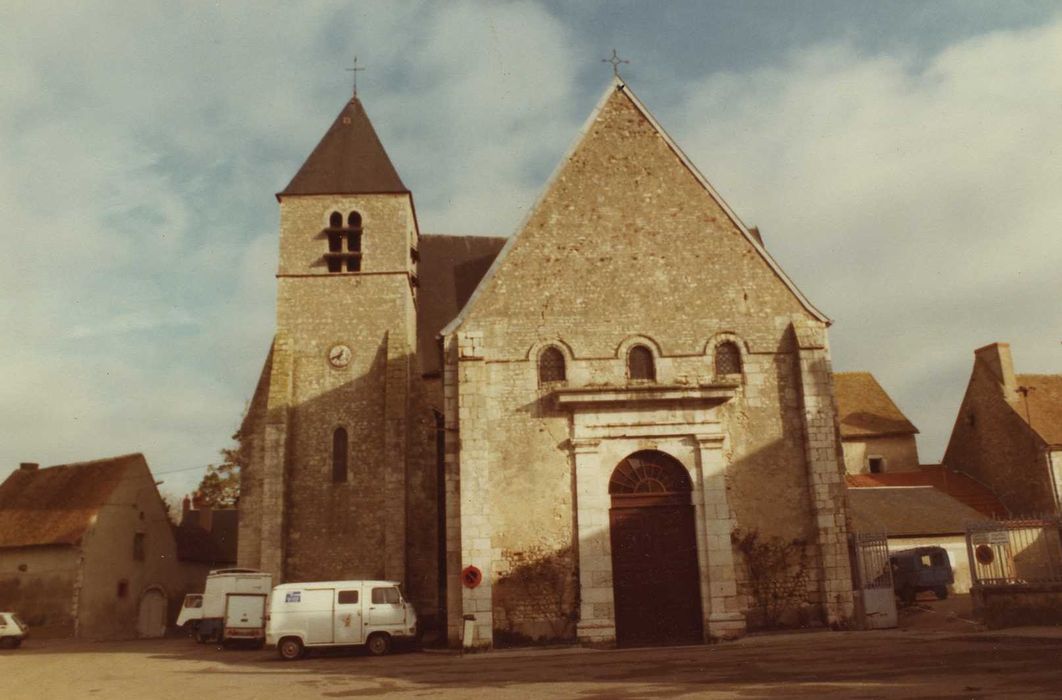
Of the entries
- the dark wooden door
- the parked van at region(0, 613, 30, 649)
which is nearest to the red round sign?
the dark wooden door

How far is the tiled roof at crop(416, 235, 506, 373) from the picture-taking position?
26703 millimetres

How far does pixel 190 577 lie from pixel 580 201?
25467mm

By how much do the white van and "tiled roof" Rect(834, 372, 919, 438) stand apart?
24.3 metres

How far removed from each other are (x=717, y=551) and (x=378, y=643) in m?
7.13

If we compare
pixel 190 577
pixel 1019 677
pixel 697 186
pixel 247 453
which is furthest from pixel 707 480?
pixel 190 577

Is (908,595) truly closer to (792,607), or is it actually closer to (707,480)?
(792,607)

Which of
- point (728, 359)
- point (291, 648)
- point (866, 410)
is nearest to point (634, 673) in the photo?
point (728, 359)

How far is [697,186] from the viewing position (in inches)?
722

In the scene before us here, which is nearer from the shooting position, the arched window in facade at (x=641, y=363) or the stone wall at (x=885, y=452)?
the arched window in facade at (x=641, y=363)

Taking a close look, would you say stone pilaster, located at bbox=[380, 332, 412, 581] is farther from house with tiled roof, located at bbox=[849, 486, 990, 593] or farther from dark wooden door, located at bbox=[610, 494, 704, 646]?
house with tiled roof, located at bbox=[849, 486, 990, 593]

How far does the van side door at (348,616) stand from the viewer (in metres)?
17.2

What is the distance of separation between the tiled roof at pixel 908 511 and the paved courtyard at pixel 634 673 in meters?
12.7

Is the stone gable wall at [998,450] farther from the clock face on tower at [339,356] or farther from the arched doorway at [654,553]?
the clock face on tower at [339,356]

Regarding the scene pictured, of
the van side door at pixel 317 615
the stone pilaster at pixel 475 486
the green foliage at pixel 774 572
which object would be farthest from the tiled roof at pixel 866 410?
the van side door at pixel 317 615
